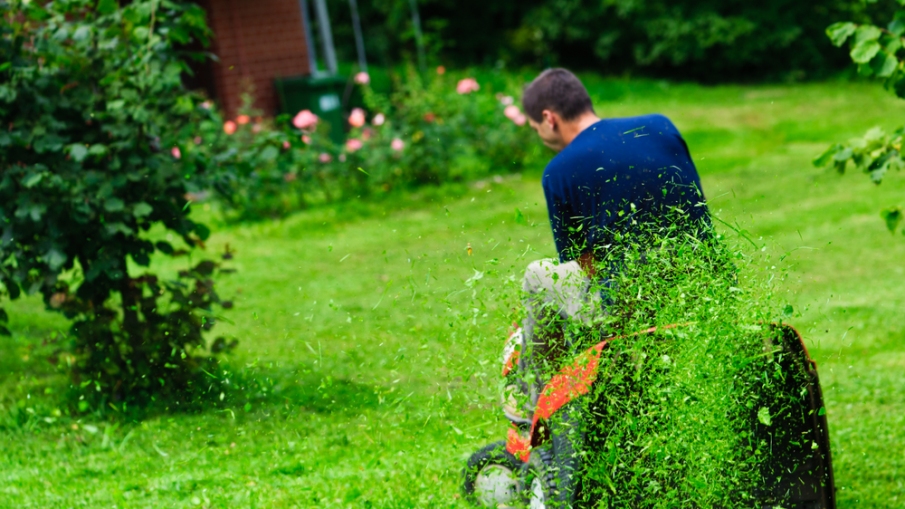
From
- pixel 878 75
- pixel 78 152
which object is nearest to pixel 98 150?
pixel 78 152

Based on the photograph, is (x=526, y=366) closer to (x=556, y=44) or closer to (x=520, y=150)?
(x=520, y=150)

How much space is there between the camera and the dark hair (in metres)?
4.12

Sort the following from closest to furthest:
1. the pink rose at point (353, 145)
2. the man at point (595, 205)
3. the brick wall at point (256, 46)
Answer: the man at point (595, 205) → the pink rose at point (353, 145) → the brick wall at point (256, 46)

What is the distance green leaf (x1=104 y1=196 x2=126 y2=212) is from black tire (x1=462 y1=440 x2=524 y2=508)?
6.91 ft

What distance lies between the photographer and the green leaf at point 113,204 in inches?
185

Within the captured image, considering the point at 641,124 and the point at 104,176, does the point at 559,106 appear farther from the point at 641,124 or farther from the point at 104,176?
the point at 104,176

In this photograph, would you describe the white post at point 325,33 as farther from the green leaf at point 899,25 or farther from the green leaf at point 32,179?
the green leaf at point 899,25

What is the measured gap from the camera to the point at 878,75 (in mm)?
3734

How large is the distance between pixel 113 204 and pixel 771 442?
314 cm

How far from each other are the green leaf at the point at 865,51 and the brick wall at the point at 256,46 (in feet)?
33.8

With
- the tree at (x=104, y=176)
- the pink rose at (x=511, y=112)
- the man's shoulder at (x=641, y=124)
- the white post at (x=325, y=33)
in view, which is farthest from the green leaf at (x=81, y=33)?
the white post at (x=325, y=33)

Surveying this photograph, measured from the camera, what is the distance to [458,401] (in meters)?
3.72

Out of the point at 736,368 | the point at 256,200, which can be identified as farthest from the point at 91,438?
the point at 256,200

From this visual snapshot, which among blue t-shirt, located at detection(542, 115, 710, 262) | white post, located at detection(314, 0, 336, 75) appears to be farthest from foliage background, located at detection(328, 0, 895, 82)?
blue t-shirt, located at detection(542, 115, 710, 262)
